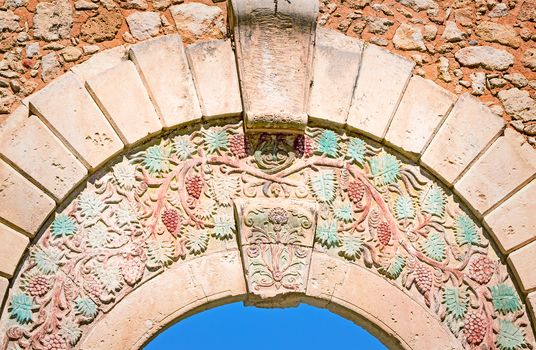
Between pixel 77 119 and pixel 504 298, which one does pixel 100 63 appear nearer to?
pixel 77 119

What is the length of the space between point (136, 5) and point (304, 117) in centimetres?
110

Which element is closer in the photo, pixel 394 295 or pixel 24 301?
pixel 24 301

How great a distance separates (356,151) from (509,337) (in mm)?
1274

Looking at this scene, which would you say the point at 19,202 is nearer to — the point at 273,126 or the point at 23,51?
the point at 23,51

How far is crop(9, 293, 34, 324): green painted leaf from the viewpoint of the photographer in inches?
198

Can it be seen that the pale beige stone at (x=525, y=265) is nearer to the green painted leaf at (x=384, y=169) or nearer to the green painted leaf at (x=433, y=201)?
the green painted leaf at (x=433, y=201)

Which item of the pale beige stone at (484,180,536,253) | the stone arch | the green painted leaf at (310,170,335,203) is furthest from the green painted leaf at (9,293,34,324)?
the pale beige stone at (484,180,536,253)

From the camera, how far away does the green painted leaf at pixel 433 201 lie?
5664 mm

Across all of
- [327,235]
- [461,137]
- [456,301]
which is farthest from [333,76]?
[456,301]

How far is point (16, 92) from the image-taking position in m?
5.39

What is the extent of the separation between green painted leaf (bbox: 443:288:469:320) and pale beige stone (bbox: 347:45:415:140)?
0.92m

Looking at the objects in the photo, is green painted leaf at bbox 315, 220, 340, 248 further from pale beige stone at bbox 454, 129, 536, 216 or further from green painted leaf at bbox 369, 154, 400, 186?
pale beige stone at bbox 454, 129, 536, 216

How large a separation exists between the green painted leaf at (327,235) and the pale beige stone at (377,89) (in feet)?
1.89

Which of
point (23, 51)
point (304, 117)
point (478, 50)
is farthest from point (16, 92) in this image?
point (478, 50)
